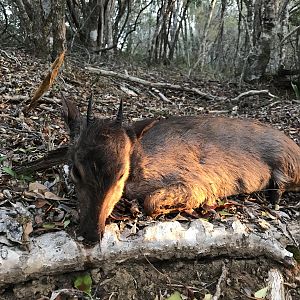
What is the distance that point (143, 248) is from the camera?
336 cm

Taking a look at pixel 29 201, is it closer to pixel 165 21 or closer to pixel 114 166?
pixel 114 166

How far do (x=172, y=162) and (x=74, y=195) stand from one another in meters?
1.01

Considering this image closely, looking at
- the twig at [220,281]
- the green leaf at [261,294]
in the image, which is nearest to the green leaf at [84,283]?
the twig at [220,281]

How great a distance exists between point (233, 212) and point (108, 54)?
11289mm

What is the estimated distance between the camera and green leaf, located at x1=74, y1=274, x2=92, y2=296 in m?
3.05

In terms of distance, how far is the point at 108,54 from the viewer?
47.9 feet

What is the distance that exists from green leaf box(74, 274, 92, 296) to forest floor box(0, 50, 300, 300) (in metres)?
0.04

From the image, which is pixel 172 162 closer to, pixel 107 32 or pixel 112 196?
pixel 112 196

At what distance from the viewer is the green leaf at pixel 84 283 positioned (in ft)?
10.0

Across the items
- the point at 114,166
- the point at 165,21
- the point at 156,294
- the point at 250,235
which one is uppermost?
the point at 165,21

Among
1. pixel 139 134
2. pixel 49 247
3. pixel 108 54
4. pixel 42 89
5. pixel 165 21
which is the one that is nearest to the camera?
pixel 49 247

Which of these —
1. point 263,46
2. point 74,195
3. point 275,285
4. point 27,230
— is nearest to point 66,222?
point 27,230

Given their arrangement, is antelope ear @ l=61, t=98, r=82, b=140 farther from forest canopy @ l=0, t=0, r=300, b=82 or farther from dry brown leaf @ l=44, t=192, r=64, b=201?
forest canopy @ l=0, t=0, r=300, b=82

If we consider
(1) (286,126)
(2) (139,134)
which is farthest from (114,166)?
(1) (286,126)
